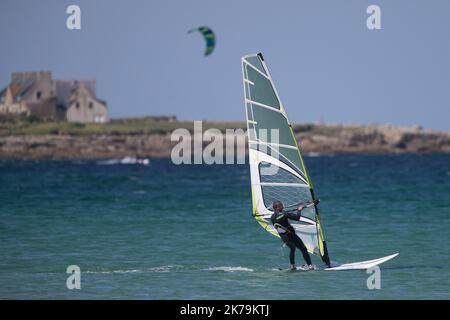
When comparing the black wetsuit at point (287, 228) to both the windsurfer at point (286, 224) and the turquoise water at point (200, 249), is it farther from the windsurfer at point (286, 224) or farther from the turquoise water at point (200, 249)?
the turquoise water at point (200, 249)

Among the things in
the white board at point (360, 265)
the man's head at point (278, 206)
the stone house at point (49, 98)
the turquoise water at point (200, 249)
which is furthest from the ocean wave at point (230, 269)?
the stone house at point (49, 98)

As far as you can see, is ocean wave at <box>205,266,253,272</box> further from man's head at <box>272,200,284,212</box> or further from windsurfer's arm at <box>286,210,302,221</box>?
windsurfer's arm at <box>286,210,302,221</box>

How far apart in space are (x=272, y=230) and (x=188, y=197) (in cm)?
2377

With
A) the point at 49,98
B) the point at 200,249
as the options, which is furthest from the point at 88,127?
the point at 200,249

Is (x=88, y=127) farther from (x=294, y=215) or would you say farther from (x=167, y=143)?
(x=294, y=215)

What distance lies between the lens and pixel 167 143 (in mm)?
132375

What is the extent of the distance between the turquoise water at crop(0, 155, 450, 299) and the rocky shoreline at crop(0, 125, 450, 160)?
86.0m

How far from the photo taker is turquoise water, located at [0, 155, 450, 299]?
616 inches

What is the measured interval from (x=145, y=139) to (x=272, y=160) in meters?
115

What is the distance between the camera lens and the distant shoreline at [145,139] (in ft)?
400

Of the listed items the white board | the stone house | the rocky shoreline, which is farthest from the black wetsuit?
the rocky shoreline

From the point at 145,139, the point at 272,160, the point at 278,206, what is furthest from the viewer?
the point at 145,139
